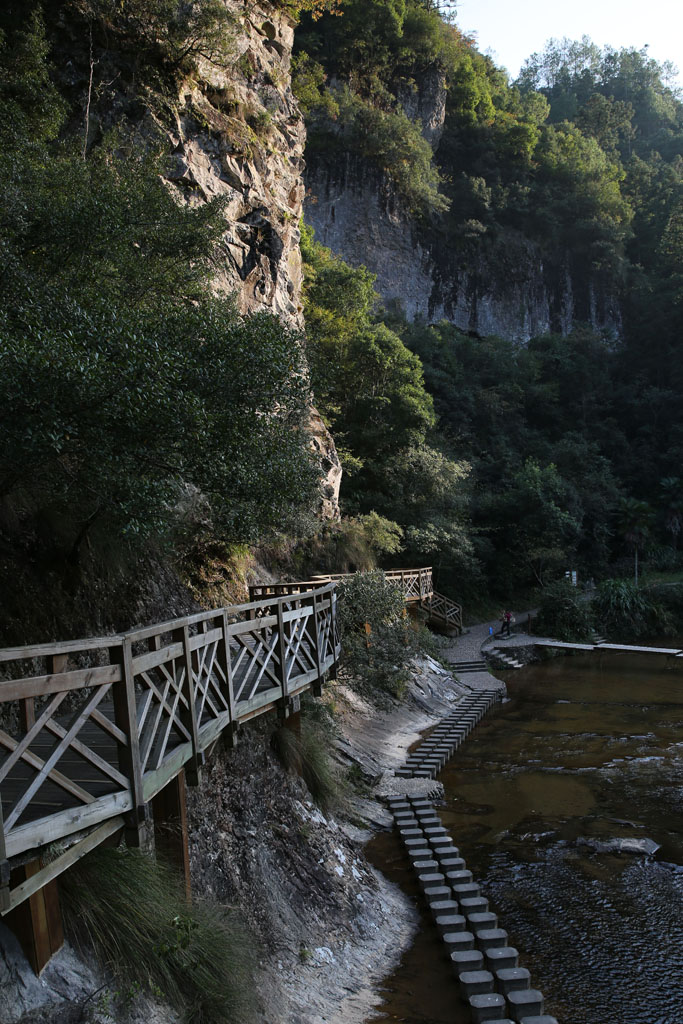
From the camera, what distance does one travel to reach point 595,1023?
7230 millimetres

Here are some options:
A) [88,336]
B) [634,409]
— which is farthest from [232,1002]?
[634,409]

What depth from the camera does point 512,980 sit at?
24.1ft

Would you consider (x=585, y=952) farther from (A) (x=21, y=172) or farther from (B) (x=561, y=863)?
(A) (x=21, y=172)

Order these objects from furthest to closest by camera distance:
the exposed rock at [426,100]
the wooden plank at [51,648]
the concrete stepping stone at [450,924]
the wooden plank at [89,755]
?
the exposed rock at [426,100]
the concrete stepping stone at [450,924]
the wooden plank at [89,755]
the wooden plank at [51,648]

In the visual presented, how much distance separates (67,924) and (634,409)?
153 ft

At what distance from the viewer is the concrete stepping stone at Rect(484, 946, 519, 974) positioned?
7.61 metres

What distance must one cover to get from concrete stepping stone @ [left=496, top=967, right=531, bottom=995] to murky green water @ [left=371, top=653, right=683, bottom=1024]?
19.5 inches

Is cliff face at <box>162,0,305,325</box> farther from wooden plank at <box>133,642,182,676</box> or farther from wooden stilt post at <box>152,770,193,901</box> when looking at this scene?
wooden stilt post at <box>152,770,193,901</box>

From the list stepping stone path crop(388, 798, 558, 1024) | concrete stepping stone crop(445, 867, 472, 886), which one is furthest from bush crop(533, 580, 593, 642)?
concrete stepping stone crop(445, 867, 472, 886)

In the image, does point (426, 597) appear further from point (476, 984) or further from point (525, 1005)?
point (525, 1005)

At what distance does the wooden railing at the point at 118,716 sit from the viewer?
369cm

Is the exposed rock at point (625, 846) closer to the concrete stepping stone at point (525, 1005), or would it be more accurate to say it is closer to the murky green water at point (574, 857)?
the murky green water at point (574, 857)

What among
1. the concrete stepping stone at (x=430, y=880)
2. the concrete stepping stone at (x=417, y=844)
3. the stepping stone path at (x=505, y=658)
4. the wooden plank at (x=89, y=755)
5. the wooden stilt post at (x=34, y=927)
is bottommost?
the stepping stone path at (x=505, y=658)

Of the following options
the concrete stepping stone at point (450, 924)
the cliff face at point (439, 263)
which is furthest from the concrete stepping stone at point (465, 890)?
the cliff face at point (439, 263)
